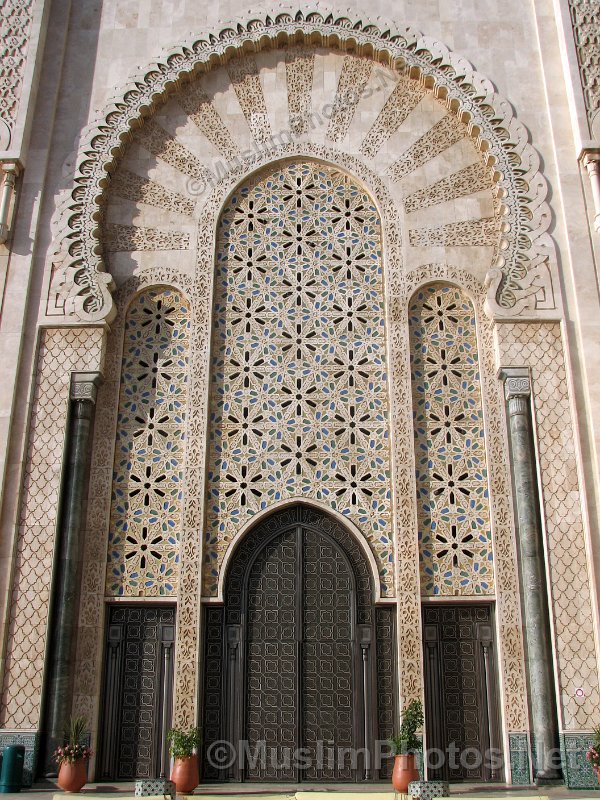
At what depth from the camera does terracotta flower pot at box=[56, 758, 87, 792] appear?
6926 mm

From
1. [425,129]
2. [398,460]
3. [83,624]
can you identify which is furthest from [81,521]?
[425,129]

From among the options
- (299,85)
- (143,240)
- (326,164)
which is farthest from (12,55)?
(326,164)

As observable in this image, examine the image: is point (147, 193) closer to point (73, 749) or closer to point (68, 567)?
point (68, 567)

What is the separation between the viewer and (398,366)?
333 inches

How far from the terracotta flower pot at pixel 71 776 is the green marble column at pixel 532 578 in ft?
11.6

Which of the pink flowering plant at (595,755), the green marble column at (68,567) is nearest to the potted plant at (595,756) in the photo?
the pink flowering plant at (595,755)

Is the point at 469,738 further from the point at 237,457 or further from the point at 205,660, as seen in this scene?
the point at 237,457

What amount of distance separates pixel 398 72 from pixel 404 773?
6726mm

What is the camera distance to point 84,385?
8250mm

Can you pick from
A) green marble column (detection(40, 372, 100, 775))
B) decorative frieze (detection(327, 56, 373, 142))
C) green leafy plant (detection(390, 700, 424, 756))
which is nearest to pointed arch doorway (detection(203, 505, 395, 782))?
green leafy plant (detection(390, 700, 424, 756))

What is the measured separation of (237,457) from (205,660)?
5.81 ft

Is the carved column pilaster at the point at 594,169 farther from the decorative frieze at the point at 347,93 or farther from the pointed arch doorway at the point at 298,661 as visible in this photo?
the pointed arch doorway at the point at 298,661

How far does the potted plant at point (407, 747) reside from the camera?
273 inches

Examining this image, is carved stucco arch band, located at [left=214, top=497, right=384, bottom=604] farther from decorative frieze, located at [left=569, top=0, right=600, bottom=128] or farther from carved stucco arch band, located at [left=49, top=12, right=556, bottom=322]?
decorative frieze, located at [left=569, top=0, right=600, bottom=128]
